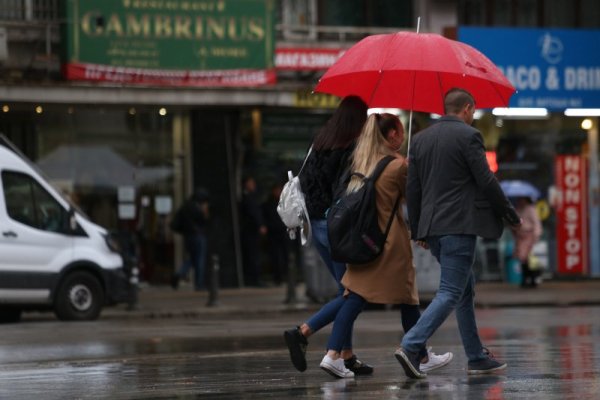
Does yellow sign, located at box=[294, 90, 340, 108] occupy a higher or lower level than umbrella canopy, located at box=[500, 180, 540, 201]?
higher

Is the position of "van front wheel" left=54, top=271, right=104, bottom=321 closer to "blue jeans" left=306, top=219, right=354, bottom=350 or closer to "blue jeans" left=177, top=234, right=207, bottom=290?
"blue jeans" left=177, top=234, right=207, bottom=290

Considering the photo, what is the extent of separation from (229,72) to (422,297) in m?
5.61

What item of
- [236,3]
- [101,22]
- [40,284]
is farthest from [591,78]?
[40,284]

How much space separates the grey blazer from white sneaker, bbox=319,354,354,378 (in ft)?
3.17

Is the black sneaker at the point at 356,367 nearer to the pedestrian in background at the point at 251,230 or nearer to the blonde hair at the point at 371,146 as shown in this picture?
the blonde hair at the point at 371,146

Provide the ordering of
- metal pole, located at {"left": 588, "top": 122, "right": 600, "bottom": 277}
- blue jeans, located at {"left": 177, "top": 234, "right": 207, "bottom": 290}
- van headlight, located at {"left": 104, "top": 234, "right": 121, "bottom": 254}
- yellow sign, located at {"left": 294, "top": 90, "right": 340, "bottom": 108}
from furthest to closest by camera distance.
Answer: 1. metal pole, located at {"left": 588, "top": 122, "right": 600, "bottom": 277}
2. yellow sign, located at {"left": 294, "top": 90, "right": 340, "bottom": 108}
3. blue jeans, located at {"left": 177, "top": 234, "right": 207, "bottom": 290}
4. van headlight, located at {"left": 104, "top": 234, "right": 121, "bottom": 254}

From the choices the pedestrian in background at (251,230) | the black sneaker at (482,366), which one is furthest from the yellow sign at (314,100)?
the black sneaker at (482,366)

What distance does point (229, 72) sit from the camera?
25.5 m

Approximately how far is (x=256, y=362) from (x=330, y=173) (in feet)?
6.81

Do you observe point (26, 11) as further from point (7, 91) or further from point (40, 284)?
point (40, 284)

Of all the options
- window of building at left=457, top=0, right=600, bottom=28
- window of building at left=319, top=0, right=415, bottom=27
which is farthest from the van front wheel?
window of building at left=457, top=0, right=600, bottom=28

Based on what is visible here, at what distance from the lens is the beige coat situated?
9742 mm

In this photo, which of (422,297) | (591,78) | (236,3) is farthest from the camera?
(591,78)

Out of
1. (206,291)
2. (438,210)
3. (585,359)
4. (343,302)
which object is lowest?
(206,291)
